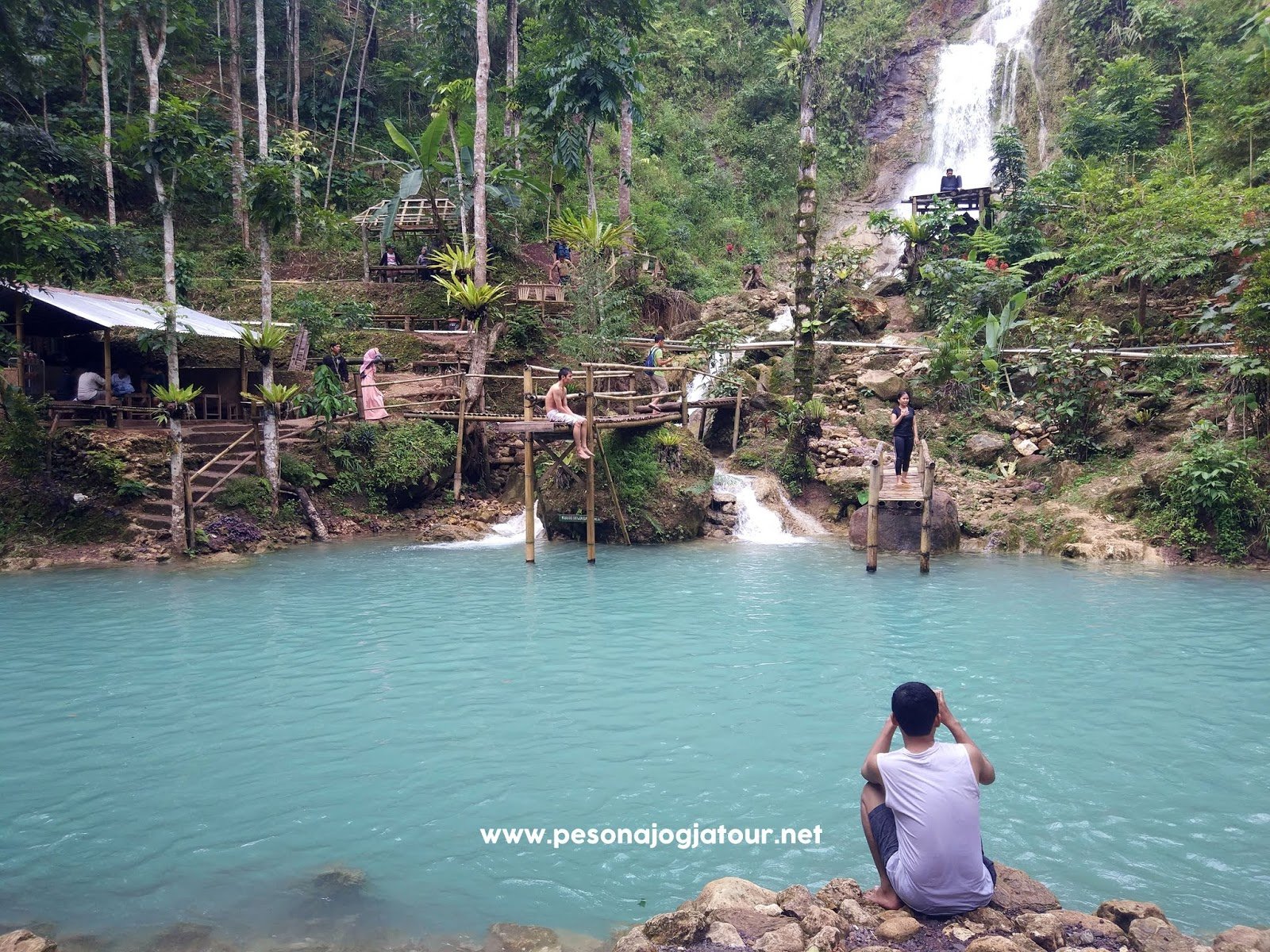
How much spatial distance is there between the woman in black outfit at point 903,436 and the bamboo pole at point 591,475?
5.13 m

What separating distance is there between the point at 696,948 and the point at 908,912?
1024 millimetres

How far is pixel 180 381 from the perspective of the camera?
58.5 ft

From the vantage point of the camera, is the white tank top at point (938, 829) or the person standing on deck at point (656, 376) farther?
the person standing on deck at point (656, 376)

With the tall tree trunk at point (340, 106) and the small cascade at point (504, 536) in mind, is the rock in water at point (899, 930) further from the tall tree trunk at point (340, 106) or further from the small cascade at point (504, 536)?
the tall tree trunk at point (340, 106)

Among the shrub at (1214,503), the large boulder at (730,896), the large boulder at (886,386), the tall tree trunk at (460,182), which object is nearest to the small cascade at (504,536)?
the tall tree trunk at (460,182)

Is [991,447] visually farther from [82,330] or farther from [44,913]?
[82,330]

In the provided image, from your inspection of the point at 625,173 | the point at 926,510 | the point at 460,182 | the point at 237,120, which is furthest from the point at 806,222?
the point at 237,120

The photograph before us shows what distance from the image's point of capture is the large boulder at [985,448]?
1748 cm

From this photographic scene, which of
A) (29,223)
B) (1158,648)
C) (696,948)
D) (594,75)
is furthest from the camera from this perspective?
(594,75)

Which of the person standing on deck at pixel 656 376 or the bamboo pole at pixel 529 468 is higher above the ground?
the person standing on deck at pixel 656 376

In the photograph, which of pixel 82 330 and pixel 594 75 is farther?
pixel 594 75

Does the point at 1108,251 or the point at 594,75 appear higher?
the point at 594,75

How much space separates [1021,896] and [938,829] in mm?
776

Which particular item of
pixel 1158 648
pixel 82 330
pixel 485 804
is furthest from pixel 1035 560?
pixel 82 330
